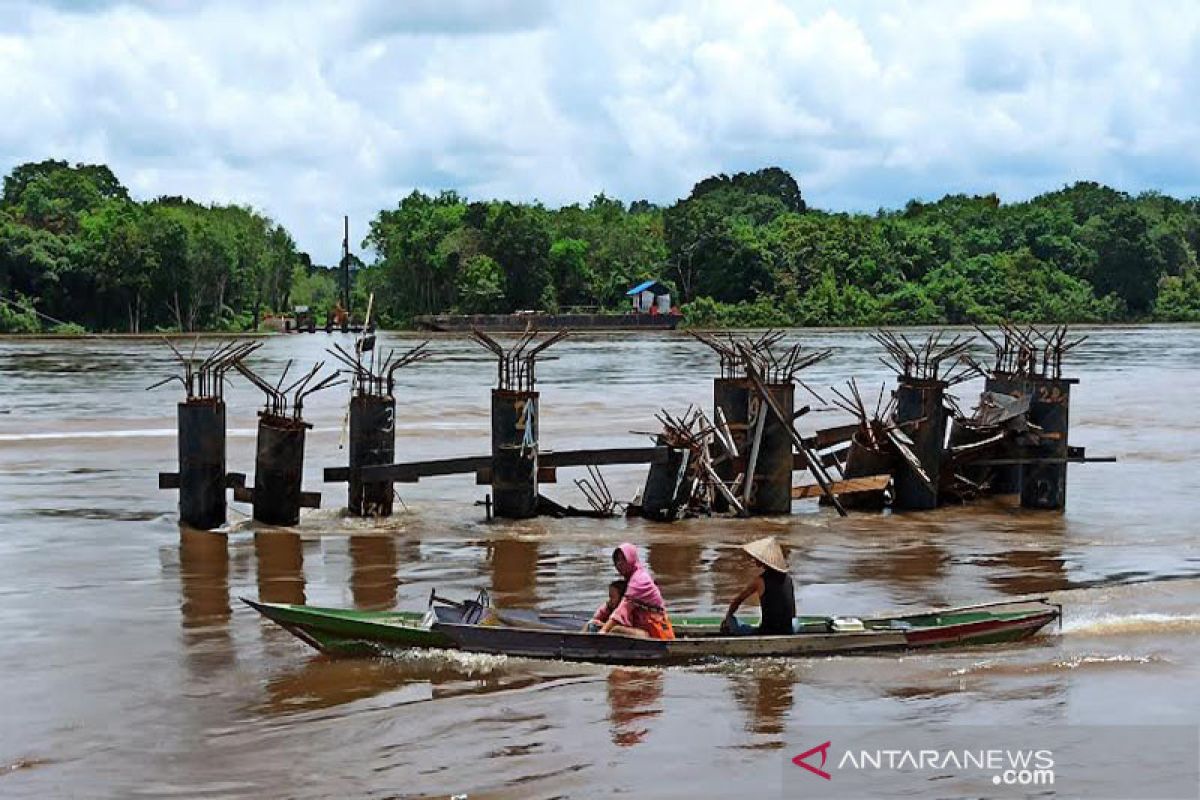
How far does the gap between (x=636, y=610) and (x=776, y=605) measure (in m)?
1.29

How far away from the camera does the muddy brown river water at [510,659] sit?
11.9 metres

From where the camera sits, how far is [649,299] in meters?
124

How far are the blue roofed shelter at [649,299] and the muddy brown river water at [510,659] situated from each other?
3577 inches

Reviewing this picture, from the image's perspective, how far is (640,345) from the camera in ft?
309

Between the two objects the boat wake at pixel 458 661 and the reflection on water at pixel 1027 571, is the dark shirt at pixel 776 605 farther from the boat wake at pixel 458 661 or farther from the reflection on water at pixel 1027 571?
the reflection on water at pixel 1027 571

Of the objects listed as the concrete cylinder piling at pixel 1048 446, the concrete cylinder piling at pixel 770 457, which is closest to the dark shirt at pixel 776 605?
the concrete cylinder piling at pixel 770 457

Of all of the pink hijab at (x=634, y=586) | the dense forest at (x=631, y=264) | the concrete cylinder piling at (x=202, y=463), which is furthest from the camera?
the dense forest at (x=631, y=264)

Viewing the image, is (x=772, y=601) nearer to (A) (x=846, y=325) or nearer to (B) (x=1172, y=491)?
(B) (x=1172, y=491)

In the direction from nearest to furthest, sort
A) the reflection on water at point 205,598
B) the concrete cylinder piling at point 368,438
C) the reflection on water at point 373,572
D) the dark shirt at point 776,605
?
the dark shirt at point 776,605 → the reflection on water at point 205,598 → the reflection on water at point 373,572 → the concrete cylinder piling at point 368,438

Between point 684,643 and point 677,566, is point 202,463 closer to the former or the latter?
point 677,566

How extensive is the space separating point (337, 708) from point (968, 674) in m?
5.61

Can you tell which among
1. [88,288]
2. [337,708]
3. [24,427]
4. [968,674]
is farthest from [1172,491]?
[88,288]

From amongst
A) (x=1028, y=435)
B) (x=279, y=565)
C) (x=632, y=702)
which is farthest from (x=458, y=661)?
(x=1028, y=435)

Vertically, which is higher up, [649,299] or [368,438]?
[649,299]
